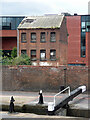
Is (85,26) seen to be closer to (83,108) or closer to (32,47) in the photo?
(32,47)

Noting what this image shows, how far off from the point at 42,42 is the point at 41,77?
1223 cm

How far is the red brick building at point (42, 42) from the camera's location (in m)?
31.8

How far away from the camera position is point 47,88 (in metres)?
20.2

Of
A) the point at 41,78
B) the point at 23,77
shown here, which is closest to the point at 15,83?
the point at 23,77

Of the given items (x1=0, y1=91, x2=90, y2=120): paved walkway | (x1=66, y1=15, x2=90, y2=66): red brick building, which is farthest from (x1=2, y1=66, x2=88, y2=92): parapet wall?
(x1=66, y1=15, x2=90, y2=66): red brick building

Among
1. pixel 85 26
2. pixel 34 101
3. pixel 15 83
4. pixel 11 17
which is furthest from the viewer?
pixel 85 26

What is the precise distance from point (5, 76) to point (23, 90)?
193 cm

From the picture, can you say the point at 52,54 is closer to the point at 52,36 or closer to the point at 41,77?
the point at 52,36

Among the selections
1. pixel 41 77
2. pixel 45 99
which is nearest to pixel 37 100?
pixel 45 99

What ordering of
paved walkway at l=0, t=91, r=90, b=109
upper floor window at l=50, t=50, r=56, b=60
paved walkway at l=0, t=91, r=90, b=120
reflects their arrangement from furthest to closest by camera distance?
upper floor window at l=50, t=50, r=56, b=60 → paved walkway at l=0, t=91, r=90, b=109 → paved walkway at l=0, t=91, r=90, b=120

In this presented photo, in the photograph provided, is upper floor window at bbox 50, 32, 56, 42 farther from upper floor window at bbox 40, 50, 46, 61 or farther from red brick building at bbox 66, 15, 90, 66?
red brick building at bbox 66, 15, 90, 66

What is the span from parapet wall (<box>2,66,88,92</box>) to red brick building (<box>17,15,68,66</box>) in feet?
36.5

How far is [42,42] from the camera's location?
1265 inches

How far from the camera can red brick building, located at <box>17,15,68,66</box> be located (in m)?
31.8
